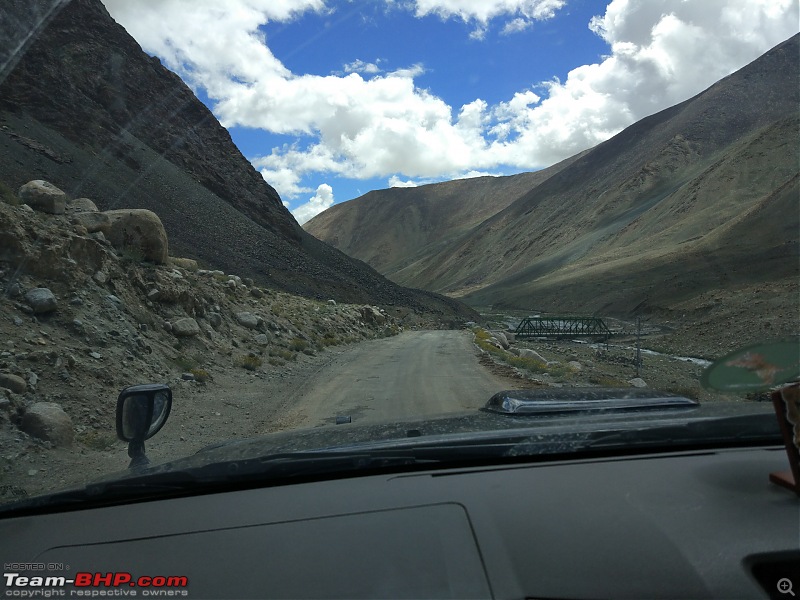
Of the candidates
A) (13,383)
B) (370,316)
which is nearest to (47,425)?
(13,383)

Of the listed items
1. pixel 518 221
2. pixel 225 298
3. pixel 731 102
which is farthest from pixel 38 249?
pixel 518 221

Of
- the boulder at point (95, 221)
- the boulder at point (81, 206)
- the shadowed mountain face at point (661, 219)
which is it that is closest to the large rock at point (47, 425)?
the boulder at point (95, 221)

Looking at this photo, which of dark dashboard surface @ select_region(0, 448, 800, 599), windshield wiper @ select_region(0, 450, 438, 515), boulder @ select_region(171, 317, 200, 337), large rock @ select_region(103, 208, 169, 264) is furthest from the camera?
large rock @ select_region(103, 208, 169, 264)

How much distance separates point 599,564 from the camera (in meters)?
1.95

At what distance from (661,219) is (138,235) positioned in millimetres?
77900

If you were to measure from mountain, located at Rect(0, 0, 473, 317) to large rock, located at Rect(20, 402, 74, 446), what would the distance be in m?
30.7

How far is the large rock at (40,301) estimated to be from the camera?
1069cm

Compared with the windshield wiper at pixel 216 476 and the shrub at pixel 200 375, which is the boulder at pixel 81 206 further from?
the windshield wiper at pixel 216 476

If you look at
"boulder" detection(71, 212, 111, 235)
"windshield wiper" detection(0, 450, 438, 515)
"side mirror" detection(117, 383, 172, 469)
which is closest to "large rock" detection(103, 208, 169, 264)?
"boulder" detection(71, 212, 111, 235)

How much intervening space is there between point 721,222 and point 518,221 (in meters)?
66.8

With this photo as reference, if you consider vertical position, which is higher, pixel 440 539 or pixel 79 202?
pixel 79 202

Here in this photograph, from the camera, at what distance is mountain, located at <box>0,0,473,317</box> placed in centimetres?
4084

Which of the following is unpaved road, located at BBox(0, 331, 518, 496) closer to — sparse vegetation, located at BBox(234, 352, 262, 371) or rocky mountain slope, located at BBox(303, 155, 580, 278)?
sparse vegetation, located at BBox(234, 352, 262, 371)

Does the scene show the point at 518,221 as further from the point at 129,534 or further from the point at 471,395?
the point at 129,534
